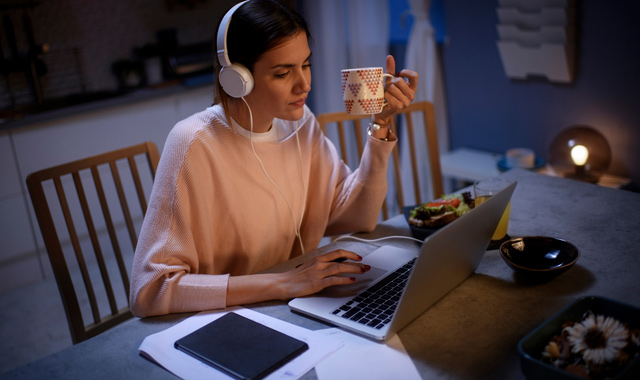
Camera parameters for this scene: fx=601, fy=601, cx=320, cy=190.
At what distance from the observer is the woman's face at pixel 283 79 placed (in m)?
1.26

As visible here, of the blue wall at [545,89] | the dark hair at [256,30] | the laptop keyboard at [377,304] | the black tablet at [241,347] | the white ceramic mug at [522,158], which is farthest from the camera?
the white ceramic mug at [522,158]

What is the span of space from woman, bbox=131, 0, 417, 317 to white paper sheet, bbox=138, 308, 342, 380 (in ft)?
0.18

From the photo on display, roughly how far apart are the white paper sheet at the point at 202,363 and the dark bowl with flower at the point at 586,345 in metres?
0.30

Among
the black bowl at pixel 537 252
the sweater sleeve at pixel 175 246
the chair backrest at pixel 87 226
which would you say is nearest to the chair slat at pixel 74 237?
the chair backrest at pixel 87 226

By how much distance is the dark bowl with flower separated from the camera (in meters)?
0.79

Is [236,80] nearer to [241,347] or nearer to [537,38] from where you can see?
[241,347]

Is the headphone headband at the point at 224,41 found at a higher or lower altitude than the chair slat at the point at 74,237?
higher

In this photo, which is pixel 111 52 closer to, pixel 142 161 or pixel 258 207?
pixel 142 161

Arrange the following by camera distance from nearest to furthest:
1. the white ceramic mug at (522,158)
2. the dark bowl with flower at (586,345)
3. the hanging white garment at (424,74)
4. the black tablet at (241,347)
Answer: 1. the dark bowl with flower at (586,345)
2. the black tablet at (241,347)
3. the white ceramic mug at (522,158)
4. the hanging white garment at (424,74)

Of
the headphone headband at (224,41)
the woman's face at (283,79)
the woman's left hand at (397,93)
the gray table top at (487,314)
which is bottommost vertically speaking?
the gray table top at (487,314)

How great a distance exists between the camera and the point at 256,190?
1.39 metres

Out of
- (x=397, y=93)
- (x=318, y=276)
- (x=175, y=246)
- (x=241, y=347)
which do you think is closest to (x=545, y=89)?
(x=397, y=93)

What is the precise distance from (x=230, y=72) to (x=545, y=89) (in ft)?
6.44

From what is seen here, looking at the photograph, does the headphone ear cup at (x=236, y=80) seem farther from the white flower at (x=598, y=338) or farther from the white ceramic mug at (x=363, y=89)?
the white flower at (x=598, y=338)
